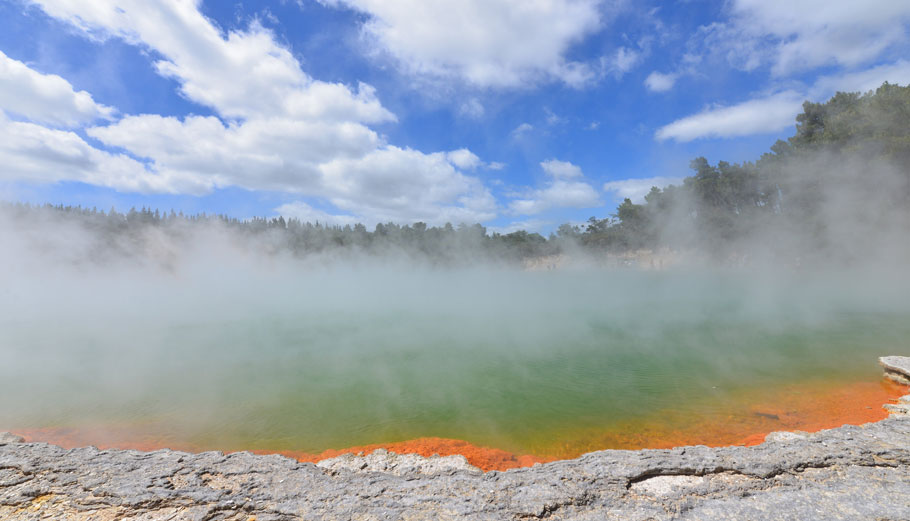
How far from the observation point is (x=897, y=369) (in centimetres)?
618

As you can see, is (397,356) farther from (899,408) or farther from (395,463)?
(899,408)

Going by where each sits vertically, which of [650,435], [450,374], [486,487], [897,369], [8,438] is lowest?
[650,435]

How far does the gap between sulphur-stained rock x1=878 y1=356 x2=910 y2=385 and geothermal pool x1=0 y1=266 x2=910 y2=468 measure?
0.85 feet

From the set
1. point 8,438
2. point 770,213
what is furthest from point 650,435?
point 770,213

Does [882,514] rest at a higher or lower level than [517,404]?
higher

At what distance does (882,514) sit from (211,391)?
873 cm

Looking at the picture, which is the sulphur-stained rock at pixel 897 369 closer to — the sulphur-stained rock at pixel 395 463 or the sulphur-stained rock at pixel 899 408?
the sulphur-stained rock at pixel 899 408

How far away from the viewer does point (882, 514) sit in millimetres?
1915

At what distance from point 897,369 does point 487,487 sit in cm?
845

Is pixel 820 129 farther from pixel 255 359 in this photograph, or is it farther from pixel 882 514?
pixel 255 359

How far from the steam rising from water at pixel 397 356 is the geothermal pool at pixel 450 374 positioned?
1.9 inches

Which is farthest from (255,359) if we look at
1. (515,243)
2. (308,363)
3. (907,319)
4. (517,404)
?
(515,243)

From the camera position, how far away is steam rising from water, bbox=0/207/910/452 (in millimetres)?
5727

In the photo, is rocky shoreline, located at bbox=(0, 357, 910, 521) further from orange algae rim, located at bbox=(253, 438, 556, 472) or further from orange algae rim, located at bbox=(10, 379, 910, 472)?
orange algae rim, located at bbox=(10, 379, 910, 472)
